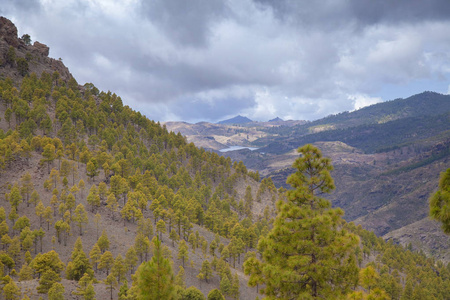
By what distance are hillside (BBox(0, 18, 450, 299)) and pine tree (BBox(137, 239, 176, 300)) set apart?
793 cm

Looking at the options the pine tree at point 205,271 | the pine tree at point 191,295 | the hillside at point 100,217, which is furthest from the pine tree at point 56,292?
the pine tree at point 205,271

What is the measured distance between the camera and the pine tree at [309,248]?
1720cm

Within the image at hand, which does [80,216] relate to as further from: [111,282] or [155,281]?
[155,281]

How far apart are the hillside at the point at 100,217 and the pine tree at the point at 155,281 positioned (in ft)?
26.0

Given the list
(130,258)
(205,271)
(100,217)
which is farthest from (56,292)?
(205,271)

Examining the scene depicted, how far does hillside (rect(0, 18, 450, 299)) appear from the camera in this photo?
6806 cm

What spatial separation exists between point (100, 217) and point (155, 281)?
83.2 meters

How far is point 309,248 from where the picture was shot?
58.9 ft

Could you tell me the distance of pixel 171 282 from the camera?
60.6 feet

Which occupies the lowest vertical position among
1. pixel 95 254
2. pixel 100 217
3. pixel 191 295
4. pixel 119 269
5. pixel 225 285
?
pixel 225 285

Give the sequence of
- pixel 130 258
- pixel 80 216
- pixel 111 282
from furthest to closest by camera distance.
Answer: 1. pixel 80 216
2. pixel 130 258
3. pixel 111 282

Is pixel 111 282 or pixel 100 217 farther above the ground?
pixel 100 217

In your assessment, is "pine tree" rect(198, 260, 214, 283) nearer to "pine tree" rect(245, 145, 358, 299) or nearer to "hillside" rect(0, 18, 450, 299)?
"hillside" rect(0, 18, 450, 299)

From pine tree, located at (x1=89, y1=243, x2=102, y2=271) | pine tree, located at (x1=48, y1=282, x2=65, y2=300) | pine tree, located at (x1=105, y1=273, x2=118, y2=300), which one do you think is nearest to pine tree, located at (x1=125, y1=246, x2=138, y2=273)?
pine tree, located at (x1=89, y1=243, x2=102, y2=271)
